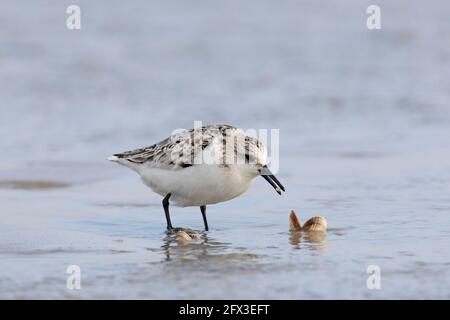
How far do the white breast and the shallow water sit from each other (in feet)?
1.20

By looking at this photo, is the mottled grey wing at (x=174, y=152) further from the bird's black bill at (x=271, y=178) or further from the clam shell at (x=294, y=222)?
the clam shell at (x=294, y=222)

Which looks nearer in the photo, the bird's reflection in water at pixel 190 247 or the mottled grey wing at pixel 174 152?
the bird's reflection in water at pixel 190 247

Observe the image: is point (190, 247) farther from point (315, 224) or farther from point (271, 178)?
point (315, 224)

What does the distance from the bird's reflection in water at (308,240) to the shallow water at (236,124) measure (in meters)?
0.03

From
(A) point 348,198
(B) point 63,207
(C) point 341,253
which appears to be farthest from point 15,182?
(C) point 341,253

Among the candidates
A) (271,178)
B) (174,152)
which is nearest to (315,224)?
(271,178)

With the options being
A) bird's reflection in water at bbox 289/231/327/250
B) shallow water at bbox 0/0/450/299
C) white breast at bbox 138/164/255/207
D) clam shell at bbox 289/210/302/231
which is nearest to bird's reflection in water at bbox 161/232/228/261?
shallow water at bbox 0/0/450/299

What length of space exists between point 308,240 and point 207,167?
3.36ft

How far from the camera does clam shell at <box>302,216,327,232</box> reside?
7.89 metres

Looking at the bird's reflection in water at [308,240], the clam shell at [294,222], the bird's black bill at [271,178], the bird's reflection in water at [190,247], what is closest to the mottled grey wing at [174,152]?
the bird's black bill at [271,178]

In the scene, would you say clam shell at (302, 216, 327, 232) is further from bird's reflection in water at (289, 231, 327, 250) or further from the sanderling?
the sanderling

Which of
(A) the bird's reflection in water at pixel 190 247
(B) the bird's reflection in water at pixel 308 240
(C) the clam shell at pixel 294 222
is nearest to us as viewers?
(A) the bird's reflection in water at pixel 190 247

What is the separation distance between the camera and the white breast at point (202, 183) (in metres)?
7.75
